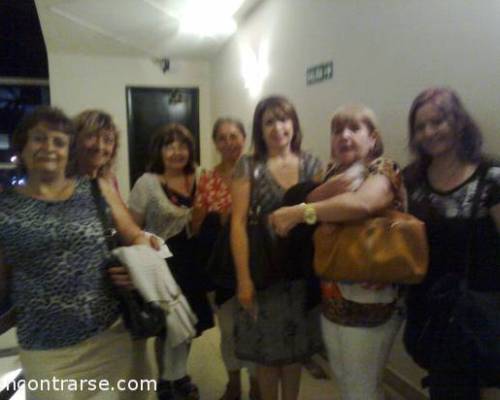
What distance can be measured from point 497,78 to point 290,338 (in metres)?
1.05

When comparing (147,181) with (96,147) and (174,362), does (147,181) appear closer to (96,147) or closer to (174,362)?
(96,147)

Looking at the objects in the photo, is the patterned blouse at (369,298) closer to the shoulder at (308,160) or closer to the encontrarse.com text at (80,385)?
the shoulder at (308,160)

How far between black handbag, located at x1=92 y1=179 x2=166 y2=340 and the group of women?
20mm

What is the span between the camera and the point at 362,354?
118 centimetres

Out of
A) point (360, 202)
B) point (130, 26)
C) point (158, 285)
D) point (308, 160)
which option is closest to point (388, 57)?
point (308, 160)

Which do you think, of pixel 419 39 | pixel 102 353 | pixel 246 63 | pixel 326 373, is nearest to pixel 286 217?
pixel 102 353

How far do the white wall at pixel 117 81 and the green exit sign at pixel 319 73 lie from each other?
8.84ft

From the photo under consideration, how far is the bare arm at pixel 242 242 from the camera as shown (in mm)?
1355

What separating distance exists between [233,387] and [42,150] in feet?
4.20

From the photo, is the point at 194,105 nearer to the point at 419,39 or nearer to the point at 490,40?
the point at 419,39

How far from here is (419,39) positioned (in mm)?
1624

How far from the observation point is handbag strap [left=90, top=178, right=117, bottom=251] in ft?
3.90

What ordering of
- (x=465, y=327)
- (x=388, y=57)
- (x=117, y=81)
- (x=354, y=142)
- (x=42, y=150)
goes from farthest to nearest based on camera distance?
1. (x=117, y=81)
2. (x=388, y=57)
3. (x=354, y=142)
4. (x=42, y=150)
5. (x=465, y=327)

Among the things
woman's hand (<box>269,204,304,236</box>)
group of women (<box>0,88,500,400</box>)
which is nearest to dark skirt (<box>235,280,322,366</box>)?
group of women (<box>0,88,500,400</box>)
